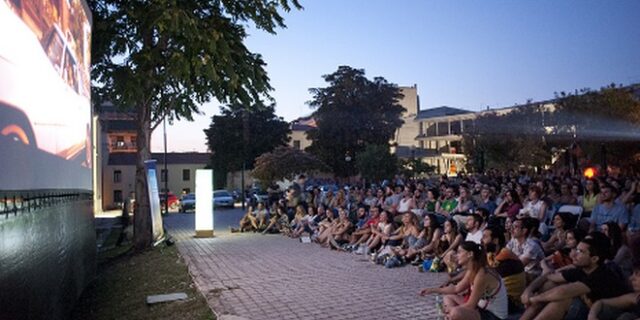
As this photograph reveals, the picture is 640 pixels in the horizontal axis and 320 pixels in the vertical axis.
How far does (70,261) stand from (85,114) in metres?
3.45

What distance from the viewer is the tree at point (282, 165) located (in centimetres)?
3650

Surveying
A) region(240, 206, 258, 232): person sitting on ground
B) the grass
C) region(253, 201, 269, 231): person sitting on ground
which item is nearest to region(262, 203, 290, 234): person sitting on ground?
region(253, 201, 269, 231): person sitting on ground

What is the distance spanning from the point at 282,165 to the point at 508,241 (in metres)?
28.3

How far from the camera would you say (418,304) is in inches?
294

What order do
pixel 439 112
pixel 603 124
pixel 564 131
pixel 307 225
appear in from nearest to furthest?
pixel 307 225
pixel 603 124
pixel 564 131
pixel 439 112

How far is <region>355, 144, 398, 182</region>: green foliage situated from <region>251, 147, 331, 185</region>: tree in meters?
7.71

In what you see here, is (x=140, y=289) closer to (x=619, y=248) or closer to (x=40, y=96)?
(x=40, y=96)

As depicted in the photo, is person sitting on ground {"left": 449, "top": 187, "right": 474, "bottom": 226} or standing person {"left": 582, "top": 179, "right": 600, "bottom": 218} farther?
person sitting on ground {"left": 449, "top": 187, "right": 474, "bottom": 226}

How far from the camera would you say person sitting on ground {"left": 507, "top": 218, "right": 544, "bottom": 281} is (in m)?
7.68

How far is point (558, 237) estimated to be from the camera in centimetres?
829

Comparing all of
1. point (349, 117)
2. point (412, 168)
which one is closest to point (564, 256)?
point (412, 168)

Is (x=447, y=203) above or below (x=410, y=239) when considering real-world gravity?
above

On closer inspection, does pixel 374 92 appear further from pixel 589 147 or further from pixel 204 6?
pixel 204 6

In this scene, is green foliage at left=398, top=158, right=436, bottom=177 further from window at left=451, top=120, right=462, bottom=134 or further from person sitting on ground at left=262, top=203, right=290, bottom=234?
person sitting on ground at left=262, top=203, right=290, bottom=234
